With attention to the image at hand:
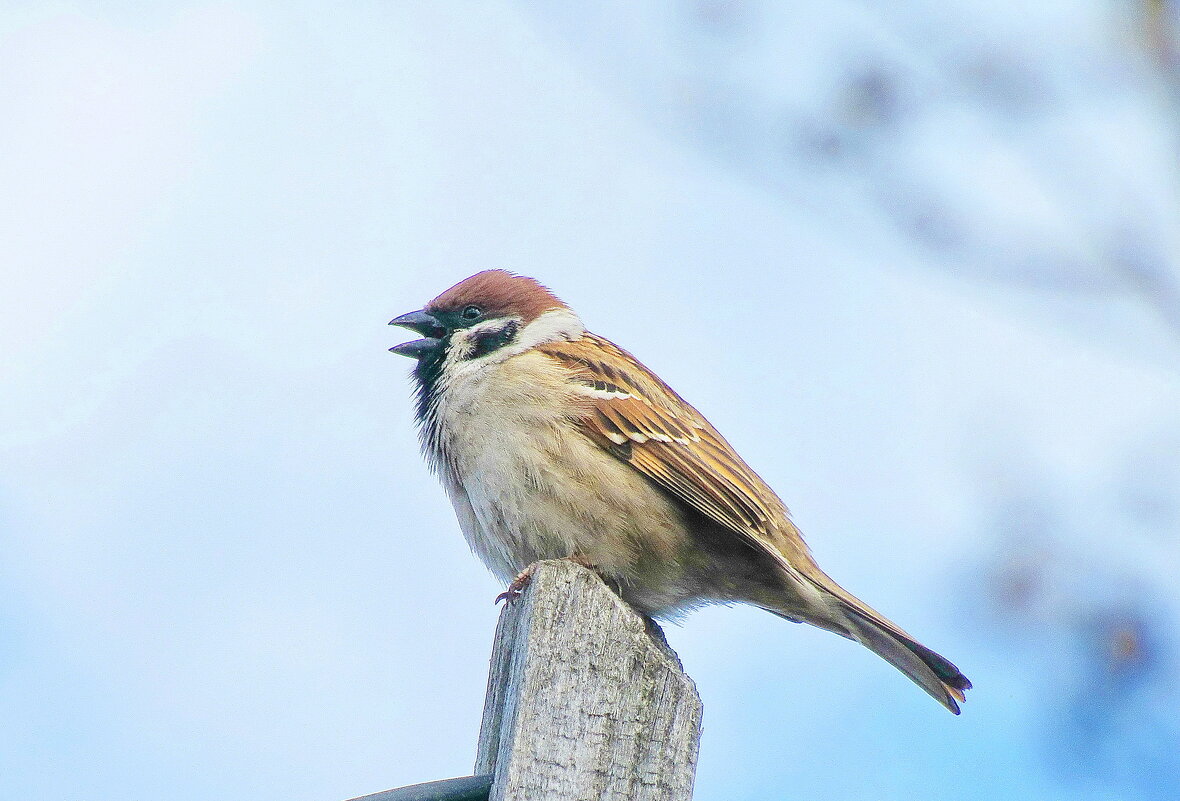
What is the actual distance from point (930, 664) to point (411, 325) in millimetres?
1761

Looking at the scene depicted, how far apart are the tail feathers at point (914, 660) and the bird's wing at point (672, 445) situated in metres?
0.27

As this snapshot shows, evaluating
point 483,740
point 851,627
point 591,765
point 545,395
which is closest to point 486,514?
point 545,395

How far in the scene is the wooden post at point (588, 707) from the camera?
146 centimetres

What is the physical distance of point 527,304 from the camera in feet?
12.2

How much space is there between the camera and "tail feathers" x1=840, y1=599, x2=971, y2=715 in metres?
2.83

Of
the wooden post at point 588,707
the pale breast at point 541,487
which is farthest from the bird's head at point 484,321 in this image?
the wooden post at point 588,707

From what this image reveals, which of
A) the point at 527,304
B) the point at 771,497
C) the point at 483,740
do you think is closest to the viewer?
the point at 483,740

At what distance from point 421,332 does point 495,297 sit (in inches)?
9.7

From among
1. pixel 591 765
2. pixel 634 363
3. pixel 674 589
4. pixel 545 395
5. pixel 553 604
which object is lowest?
pixel 591 765

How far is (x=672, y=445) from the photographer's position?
3242mm

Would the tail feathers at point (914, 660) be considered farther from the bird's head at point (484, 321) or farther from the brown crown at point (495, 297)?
the brown crown at point (495, 297)

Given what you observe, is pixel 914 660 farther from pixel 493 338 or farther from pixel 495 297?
pixel 495 297

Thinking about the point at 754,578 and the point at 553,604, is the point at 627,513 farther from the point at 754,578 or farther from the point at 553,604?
the point at 553,604

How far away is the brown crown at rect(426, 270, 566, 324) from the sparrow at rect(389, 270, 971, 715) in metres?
0.25
